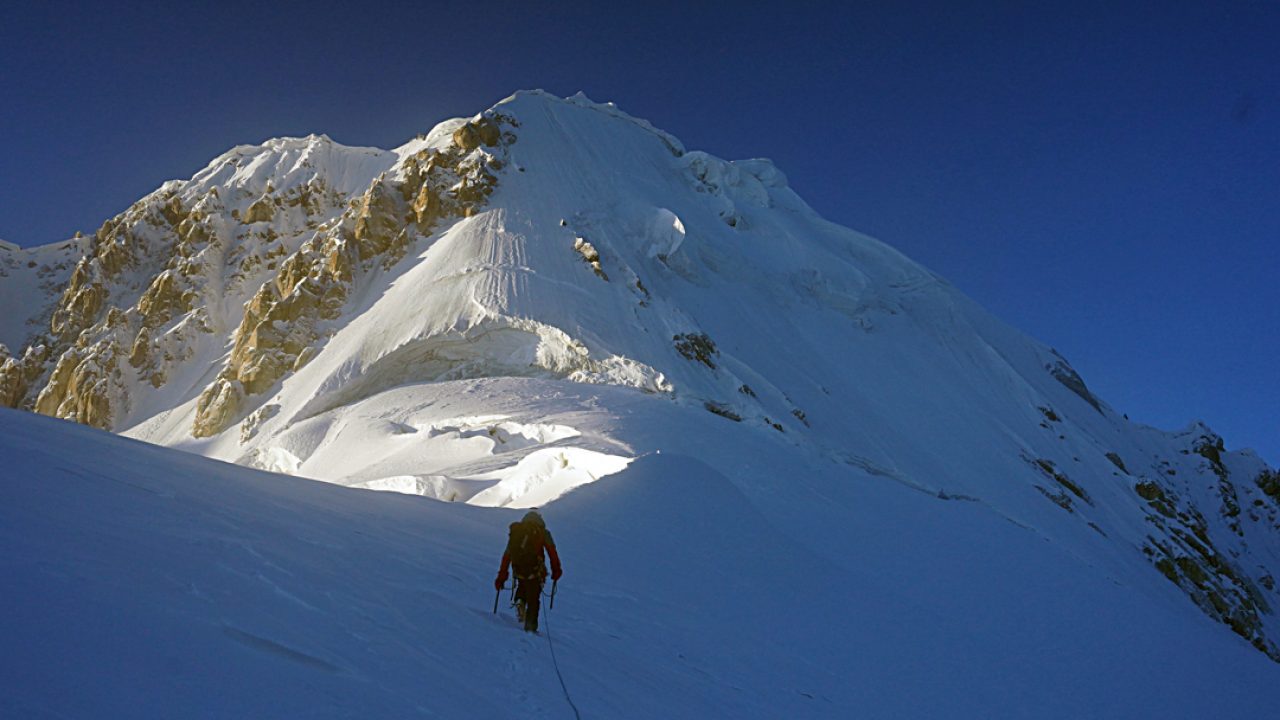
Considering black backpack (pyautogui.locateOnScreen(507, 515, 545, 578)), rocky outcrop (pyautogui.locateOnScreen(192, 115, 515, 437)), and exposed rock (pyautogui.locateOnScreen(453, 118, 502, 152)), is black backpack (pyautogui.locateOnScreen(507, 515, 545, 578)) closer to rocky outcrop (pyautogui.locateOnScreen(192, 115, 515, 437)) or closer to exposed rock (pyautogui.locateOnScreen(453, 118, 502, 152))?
rocky outcrop (pyautogui.locateOnScreen(192, 115, 515, 437))

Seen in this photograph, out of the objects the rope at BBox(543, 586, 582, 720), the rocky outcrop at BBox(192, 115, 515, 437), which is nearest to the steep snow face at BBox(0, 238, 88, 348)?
the rocky outcrop at BBox(192, 115, 515, 437)

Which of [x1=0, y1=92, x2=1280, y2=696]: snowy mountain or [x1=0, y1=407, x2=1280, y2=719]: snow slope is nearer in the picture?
[x1=0, y1=407, x2=1280, y2=719]: snow slope

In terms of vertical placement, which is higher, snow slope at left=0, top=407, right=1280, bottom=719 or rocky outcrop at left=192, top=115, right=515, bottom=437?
rocky outcrop at left=192, top=115, right=515, bottom=437

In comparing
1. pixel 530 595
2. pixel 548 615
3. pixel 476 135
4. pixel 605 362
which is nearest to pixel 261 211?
pixel 476 135

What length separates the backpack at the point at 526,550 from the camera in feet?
23.0

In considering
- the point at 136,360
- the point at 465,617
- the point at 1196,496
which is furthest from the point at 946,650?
the point at 1196,496

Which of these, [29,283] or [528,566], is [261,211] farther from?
[528,566]

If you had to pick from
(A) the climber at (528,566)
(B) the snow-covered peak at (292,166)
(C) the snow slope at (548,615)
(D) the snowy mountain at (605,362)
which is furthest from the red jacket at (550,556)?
(B) the snow-covered peak at (292,166)

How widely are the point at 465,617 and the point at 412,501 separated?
6.90 metres

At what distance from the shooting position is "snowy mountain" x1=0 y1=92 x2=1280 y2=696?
72.8 feet

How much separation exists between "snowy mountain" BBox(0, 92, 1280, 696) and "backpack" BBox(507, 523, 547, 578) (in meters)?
5.34

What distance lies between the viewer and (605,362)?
105 ft

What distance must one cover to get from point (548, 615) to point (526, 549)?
5.05 feet

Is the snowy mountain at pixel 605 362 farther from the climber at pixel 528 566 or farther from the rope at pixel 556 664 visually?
the climber at pixel 528 566
